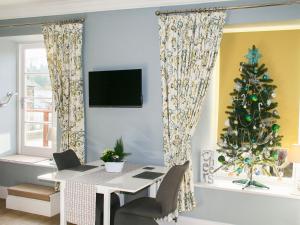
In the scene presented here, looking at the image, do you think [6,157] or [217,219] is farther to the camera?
[6,157]

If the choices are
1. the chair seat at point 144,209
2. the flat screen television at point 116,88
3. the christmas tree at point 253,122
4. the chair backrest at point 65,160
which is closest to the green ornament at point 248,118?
the christmas tree at point 253,122

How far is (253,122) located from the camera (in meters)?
3.41

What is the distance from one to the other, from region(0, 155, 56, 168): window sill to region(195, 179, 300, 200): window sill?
207 cm

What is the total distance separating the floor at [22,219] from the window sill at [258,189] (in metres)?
1.78

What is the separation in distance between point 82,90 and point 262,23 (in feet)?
7.07

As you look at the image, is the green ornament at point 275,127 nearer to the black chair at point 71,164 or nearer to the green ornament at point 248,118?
the green ornament at point 248,118

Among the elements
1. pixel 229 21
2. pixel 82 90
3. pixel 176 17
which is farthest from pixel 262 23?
pixel 82 90

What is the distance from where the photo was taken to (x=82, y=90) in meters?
4.05

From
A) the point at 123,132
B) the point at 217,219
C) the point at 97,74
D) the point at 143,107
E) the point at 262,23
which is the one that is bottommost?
the point at 217,219

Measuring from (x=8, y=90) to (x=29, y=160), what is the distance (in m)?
1.11

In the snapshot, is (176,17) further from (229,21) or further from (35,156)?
(35,156)

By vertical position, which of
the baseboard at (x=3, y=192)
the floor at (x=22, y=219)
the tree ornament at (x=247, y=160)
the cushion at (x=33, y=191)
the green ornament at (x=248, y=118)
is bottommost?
the floor at (x=22, y=219)

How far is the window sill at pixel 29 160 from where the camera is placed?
4.46 meters

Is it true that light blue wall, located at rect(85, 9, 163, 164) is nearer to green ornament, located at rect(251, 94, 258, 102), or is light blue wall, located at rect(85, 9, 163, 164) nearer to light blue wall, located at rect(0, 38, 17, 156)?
green ornament, located at rect(251, 94, 258, 102)
